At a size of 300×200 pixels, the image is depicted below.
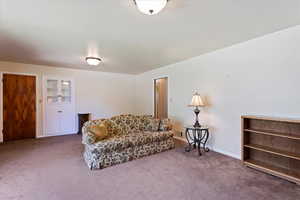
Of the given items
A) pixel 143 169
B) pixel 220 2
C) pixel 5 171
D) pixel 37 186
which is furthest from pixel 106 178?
pixel 220 2

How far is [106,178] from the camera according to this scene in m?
2.37

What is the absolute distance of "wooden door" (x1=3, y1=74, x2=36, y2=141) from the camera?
174 inches

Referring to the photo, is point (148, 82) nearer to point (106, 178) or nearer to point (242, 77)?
point (242, 77)

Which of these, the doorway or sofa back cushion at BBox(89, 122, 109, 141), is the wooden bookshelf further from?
the doorway

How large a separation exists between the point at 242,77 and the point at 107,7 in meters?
2.73

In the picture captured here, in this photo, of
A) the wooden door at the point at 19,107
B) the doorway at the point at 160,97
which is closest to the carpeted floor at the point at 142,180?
the wooden door at the point at 19,107

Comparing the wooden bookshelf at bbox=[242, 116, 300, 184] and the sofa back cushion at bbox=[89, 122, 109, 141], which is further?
the sofa back cushion at bbox=[89, 122, 109, 141]

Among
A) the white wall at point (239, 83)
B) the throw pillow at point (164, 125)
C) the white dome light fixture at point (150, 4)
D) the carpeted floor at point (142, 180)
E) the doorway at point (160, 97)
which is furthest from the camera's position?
the doorway at point (160, 97)

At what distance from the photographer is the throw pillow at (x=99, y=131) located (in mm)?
2949

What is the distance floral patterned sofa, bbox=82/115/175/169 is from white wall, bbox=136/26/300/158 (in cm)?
110

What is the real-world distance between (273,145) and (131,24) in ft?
10.2

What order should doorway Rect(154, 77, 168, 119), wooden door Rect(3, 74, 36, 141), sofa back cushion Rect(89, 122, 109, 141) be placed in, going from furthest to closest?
doorway Rect(154, 77, 168, 119)
wooden door Rect(3, 74, 36, 141)
sofa back cushion Rect(89, 122, 109, 141)

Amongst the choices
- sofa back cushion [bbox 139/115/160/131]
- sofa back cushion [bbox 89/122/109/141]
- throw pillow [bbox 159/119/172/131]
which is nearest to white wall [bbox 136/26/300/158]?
throw pillow [bbox 159/119/172/131]

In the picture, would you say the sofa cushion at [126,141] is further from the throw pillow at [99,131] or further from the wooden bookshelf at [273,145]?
the wooden bookshelf at [273,145]
